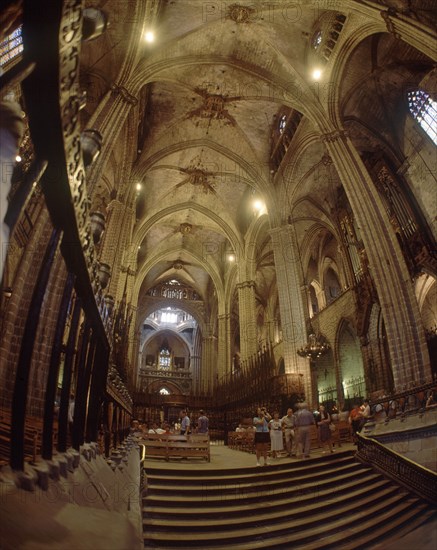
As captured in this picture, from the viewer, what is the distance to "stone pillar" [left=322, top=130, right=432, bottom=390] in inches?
348

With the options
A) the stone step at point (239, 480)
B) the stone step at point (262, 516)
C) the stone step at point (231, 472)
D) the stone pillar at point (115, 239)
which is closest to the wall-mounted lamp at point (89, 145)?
the stone step at point (262, 516)

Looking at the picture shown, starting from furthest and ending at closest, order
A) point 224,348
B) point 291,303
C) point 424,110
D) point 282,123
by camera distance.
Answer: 1. point 224,348
2. point 282,123
3. point 291,303
4. point 424,110

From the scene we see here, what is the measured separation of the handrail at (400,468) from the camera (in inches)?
219

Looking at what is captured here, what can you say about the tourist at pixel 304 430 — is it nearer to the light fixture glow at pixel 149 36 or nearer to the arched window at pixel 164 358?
the light fixture glow at pixel 149 36

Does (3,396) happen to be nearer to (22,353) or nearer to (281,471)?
(281,471)

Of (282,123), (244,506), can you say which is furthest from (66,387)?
(282,123)

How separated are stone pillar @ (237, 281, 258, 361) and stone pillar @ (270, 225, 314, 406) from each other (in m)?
4.39

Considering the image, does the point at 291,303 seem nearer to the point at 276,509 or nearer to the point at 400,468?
the point at 400,468

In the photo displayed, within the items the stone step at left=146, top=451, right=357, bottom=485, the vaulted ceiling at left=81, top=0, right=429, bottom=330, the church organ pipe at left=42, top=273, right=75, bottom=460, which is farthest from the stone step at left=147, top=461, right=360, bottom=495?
the vaulted ceiling at left=81, top=0, right=429, bottom=330

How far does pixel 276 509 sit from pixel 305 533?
2.07 ft

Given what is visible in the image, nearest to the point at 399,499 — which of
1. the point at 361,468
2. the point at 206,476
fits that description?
the point at 361,468

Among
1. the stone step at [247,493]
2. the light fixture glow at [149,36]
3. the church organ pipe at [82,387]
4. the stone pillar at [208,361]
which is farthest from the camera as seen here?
the stone pillar at [208,361]

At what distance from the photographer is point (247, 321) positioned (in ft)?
64.4

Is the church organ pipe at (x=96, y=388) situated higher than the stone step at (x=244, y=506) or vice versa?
the church organ pipe at (x=96, y=388)
